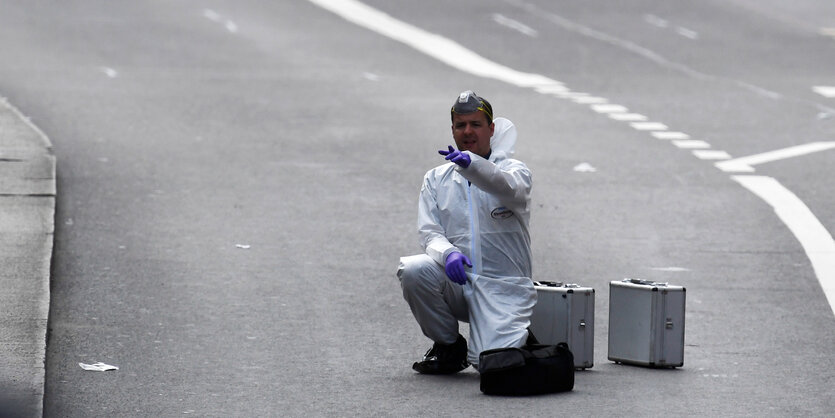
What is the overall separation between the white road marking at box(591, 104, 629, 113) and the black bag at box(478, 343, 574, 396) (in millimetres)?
13891

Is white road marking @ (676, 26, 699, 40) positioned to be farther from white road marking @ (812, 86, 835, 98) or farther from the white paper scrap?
the white paper scrap

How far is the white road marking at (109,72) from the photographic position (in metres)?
24.8

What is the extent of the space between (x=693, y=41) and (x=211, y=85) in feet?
39.5

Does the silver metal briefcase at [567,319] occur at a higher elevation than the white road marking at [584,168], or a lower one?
lower

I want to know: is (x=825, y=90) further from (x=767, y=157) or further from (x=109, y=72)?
(x=109, y=72)

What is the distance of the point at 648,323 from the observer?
9672 mm

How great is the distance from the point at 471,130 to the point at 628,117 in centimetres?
1305

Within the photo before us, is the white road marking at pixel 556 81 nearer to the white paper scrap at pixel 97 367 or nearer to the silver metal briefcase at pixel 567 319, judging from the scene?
the silver metal briefcase at pixel 567 319

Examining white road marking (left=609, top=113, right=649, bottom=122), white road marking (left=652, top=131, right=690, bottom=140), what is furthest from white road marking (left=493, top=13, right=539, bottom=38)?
white road marking (left=652, top=131, right=690, bottom=140)

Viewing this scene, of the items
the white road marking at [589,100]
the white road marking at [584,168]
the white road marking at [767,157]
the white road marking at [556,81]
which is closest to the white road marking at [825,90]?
the white road marking at [556,81]

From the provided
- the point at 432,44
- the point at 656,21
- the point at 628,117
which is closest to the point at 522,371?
the point at 628,117

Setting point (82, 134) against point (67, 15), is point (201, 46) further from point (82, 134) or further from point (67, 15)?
point (82, 134)

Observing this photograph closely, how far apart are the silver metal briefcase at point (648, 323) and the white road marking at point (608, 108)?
12908mm

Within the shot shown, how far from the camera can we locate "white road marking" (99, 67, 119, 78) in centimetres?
2480
